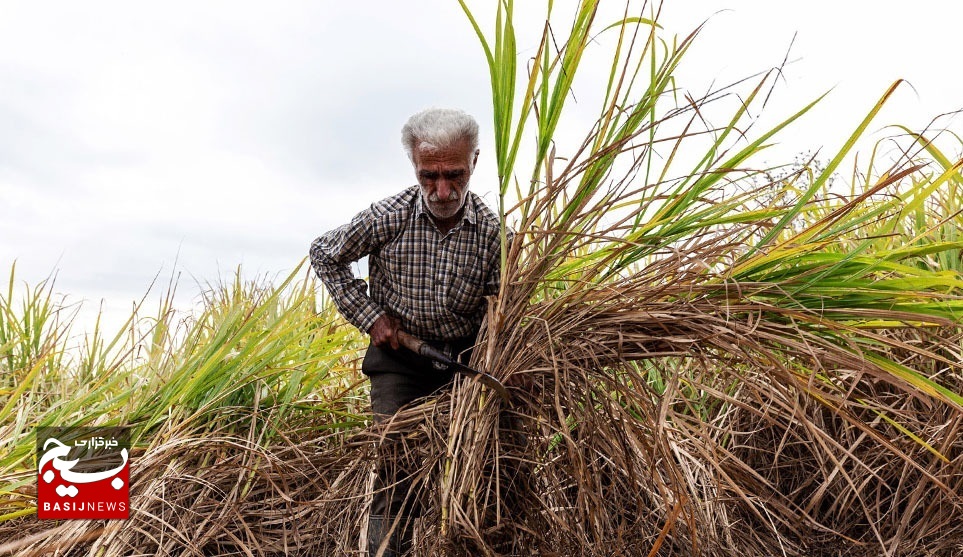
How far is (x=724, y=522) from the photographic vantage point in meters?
2.50

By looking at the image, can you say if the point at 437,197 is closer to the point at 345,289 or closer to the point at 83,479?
the point at 345,289

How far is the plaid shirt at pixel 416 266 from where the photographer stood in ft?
7.32

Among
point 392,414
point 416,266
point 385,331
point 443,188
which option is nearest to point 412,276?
point 416,266

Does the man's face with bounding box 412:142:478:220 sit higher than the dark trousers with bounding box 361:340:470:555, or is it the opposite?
the man's face with bounding box 412:142:478:220

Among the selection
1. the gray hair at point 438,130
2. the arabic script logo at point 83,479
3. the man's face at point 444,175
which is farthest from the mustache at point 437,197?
the arabic script logo at point 83,479

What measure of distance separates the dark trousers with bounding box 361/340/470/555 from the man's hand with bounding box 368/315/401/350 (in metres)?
0.07

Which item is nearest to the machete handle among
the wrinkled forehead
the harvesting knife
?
the harvesting knife

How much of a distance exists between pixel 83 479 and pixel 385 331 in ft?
3.57

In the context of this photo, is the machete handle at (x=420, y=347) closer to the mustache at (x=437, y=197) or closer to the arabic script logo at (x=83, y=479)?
the mustache at (x=437, y=197)

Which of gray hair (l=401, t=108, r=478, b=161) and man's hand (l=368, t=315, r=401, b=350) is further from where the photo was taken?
man's hand (l=368, t=315, r=401, b=350)

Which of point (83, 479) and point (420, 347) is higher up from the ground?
point (420, 347)

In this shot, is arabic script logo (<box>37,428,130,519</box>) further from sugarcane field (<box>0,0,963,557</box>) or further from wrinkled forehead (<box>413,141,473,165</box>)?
wrinkled forehead (<box>413,141,473,165</box>)

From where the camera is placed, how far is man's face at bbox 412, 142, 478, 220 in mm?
2094

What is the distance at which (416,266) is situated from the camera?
7.45 ft
